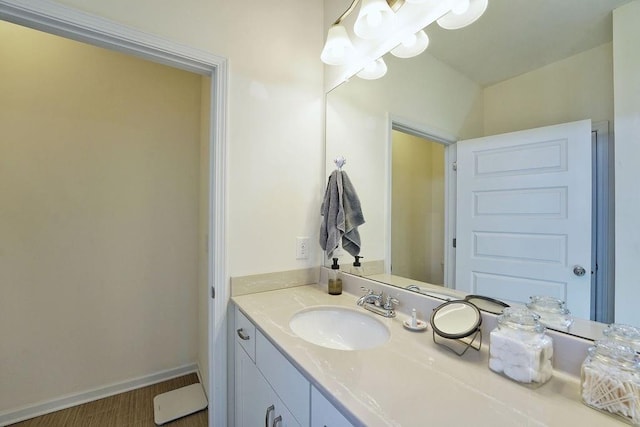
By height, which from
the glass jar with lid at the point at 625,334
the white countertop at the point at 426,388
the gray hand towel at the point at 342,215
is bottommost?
the white countertop at the point at 426,388

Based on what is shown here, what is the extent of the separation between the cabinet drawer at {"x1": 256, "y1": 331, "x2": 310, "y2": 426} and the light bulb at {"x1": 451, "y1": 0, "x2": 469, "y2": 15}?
1312mm

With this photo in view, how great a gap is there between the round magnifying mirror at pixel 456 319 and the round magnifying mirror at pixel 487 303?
4 cm

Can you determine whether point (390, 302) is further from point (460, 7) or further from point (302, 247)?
point (460, 7)

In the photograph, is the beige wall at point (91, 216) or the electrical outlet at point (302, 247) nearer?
the electrical outlet at point (302, 247)

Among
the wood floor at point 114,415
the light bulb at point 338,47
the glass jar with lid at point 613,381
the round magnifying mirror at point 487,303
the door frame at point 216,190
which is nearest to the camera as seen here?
the glass jar with lid at point 613,381

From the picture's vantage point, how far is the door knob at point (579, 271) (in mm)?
745

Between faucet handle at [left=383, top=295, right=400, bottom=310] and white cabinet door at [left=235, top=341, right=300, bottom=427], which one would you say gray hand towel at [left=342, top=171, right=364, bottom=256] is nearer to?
faucet handle at [left=383, top=295, right=400, bottom=310]

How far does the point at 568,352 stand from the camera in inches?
26.6

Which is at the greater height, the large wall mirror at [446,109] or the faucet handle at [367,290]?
the large wall mirror at [446,109]

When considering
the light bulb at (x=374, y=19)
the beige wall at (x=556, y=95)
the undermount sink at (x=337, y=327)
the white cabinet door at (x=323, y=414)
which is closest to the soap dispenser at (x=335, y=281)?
the undermount sink at (x=337, y=327)

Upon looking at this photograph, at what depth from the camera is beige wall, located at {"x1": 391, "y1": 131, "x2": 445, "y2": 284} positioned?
1.11 m

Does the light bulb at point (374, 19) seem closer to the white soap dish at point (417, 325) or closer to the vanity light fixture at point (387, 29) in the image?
the vanity light fixture at point (387, 29)

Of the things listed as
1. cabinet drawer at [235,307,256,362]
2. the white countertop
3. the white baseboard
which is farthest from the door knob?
the white baseboard

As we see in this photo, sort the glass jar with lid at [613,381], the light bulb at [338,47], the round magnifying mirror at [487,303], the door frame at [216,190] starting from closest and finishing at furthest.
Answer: the glass jar with lid at [613,381] → the round magnifying mirror at [487,303] → the door frame at [216,190] → the light bulb at [338,47]
